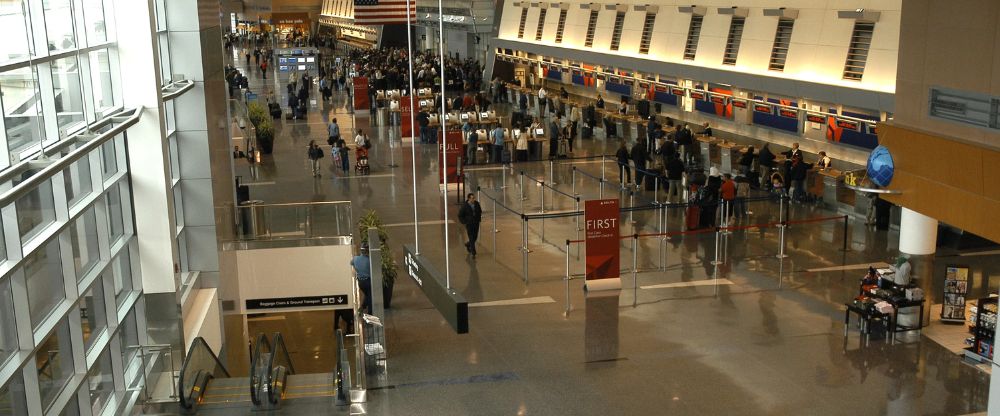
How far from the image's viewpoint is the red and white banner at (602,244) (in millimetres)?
15219

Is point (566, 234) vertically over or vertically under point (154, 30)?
under

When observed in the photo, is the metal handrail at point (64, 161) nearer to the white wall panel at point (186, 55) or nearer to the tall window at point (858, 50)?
the white wall panel at point (186, 55)

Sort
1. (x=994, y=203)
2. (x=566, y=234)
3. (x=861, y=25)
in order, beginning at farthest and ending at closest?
(x=861, y=25) < (x=566, y=234) < (x=994, y=203)

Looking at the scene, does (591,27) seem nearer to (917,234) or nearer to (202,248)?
(917,234)

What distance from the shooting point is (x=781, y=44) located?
78.5 ft

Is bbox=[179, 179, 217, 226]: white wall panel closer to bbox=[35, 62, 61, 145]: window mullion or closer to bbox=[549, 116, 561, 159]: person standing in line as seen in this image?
bbox=[35, 62, 61, 145]: window mullion

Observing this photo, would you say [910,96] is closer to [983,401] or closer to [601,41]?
[983,401]

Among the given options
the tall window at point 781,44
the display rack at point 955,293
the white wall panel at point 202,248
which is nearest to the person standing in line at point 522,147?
the tall window at point 781,44

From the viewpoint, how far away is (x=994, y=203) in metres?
8.52

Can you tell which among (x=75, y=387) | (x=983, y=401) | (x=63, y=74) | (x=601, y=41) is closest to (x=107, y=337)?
(x=75, y=387)

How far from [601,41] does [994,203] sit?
27.0m

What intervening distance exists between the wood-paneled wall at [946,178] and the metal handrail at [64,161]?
7.84m

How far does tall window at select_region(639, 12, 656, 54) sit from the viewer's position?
3108cm

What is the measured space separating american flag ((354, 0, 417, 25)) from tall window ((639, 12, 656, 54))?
7753 mm
